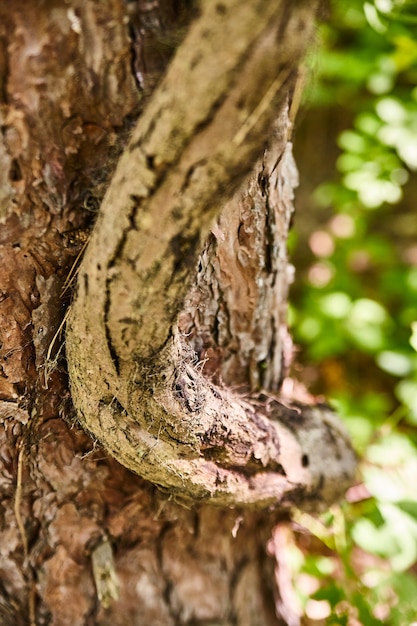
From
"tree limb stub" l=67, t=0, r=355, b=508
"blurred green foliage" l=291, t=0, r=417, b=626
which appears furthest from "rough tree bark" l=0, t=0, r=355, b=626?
"blurred green foliage" l=291, t=0, r=417, b=626

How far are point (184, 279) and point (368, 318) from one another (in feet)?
4.06

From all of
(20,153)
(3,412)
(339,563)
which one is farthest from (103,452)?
(339,563)

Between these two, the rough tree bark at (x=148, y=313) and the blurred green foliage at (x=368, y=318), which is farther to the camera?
the blurred green foliage at (x=368, y=318)

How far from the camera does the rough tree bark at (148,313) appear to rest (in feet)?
2.06

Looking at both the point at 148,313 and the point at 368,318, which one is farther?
the point at 368,318

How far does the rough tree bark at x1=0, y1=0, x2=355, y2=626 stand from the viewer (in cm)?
63

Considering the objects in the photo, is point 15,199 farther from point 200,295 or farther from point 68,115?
point 200,295

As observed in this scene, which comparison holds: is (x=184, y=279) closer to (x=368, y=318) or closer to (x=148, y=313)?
(x=148, y=313)

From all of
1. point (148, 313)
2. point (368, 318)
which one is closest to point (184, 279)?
point (148, 313)

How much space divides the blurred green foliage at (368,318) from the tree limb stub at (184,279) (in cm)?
38

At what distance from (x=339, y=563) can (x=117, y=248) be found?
150 centimetres

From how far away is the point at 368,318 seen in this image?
6.03ft

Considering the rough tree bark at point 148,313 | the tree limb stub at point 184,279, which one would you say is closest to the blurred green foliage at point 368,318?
the rough tree bark at point 148,313

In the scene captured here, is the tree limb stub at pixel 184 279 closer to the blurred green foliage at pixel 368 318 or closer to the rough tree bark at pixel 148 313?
the rough tree bark at pixel 148 313
